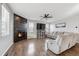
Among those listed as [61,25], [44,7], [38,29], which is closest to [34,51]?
[44,7]

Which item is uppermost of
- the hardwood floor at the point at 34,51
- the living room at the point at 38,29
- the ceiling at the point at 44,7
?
the ceiling at the point at 44,7

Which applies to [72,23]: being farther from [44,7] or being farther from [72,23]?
[44,7]

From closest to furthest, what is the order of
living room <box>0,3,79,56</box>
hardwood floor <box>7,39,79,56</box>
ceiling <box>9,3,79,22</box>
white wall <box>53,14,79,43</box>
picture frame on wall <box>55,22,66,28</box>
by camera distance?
hardwood floor <box>7,39,79,56</box>
living room <box>0,3,79,56</box>
ceiling <box>9,3,79,22</box>
white wall <box>53,14,79,43</box>
picture frame on wall <box>55,22,66,28</box>

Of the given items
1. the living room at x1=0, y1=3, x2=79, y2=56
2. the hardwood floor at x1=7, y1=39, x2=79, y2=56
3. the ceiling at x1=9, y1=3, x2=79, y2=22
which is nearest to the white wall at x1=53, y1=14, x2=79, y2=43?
the living room at x1=0, y1=3, x2=79, y2=56

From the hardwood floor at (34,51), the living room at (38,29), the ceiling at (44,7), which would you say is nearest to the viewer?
the hardwood floor at (34,51)

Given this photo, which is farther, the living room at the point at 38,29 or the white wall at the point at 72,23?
the white wall at the point at 72,23

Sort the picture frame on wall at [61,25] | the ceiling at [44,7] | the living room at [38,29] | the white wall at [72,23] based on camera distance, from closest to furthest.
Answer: the living room at [38,29] → the ceiling at [44,7] → the white wall at [72,23] → the picture frame on wall at [61,25]

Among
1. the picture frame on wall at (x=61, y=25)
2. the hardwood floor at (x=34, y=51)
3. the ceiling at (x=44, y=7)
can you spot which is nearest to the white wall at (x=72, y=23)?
the picture frame on wall at (x=61, y=25)

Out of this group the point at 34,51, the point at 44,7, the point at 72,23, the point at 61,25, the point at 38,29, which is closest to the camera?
the point at 34,51

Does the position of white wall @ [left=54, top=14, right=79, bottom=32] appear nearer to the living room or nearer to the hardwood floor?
the living room

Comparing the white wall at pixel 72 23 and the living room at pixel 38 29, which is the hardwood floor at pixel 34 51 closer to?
the living room at pixel 38 29

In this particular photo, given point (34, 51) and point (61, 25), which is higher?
point (61, 25)

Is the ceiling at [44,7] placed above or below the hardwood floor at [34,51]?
above

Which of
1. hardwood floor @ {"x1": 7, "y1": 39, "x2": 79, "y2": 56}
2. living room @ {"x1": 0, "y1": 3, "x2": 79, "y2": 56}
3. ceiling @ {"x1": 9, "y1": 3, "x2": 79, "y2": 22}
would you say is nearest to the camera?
hardwood floor @ {"x1": 7, "y1": 39, "x2": 79, "y2": 56}
